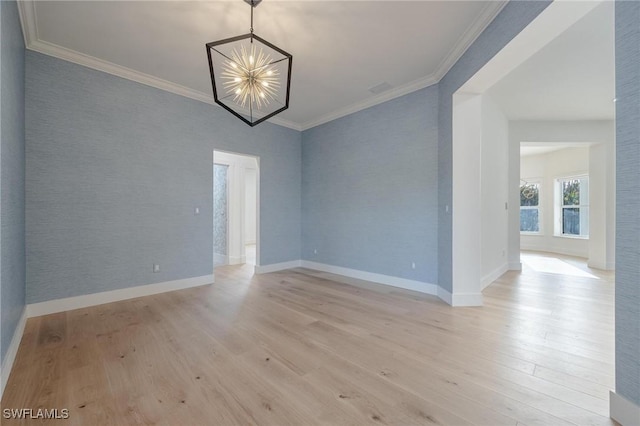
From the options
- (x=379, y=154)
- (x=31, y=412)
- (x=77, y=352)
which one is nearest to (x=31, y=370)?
(x=77, y=352)

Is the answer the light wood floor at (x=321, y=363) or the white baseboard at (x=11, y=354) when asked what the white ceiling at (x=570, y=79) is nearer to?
the light wood floor at (x=321, y=363)

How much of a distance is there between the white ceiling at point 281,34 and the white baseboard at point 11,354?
2.93 m

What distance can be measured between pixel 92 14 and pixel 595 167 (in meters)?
8.82

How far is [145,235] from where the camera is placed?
12.0 ft

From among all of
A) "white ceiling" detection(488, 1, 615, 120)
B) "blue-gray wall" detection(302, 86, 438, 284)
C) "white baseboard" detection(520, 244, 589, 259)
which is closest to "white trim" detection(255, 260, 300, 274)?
"blue-gray wall" detection(302, 86, 438, 284)

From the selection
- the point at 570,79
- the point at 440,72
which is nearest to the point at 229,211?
the point at 440,72

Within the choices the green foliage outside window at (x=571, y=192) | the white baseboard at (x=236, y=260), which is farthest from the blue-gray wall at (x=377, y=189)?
the green foliage outside window at (x=571, y=192)

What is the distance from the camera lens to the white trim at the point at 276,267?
508 cm

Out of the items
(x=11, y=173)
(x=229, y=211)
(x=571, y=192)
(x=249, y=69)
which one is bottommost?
(x=229, y=211)
